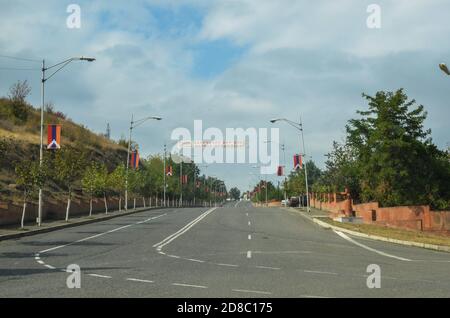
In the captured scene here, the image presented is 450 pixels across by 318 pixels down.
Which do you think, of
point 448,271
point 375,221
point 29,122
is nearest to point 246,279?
point 448,271

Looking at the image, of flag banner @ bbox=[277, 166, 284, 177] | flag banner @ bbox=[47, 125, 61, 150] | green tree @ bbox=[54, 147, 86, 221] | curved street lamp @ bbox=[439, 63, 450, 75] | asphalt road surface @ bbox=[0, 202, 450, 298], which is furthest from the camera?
flag banner @ bbox=[277, 166, 284, 177]

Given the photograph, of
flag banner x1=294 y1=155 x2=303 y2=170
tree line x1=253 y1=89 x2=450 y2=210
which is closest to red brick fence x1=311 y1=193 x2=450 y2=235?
tree line x1=253 y1=89 x2=450 y2=210

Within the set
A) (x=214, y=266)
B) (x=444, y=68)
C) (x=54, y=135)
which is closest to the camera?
(x=214, y=266)

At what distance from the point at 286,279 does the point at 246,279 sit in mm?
926

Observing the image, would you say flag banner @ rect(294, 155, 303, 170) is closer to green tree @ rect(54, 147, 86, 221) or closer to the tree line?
the tree line

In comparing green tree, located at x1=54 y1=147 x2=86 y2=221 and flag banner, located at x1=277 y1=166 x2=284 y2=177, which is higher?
flag banner, located at x1=277 y1=166 x2=284 y2=177

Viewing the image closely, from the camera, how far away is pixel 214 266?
1590 centimetres

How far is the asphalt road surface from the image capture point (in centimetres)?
1156

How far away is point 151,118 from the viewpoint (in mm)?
55062
